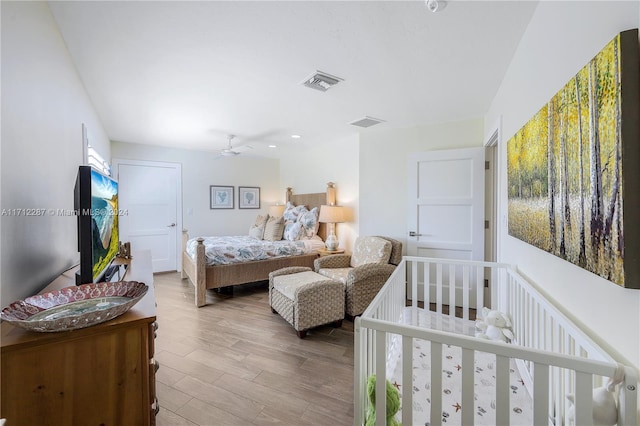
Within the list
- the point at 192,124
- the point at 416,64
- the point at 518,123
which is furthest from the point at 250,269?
the point at 518,123

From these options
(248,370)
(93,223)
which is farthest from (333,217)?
(93,223)

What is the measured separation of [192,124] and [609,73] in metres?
3.67

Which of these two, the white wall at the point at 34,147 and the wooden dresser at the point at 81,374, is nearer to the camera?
the wooden dresser at the point at 81,374

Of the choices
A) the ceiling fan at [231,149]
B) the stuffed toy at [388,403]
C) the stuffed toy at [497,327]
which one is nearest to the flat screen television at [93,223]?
the stuffed toy at [388,403]

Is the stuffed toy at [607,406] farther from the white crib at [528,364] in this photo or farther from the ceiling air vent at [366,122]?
the ceiling air vent at [366,122]

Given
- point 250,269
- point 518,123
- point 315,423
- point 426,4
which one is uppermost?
point 426,4

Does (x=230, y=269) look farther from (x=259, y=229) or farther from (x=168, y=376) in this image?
(x=168, y=376)

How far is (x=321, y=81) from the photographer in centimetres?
224

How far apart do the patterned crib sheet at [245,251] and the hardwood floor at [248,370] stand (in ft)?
2.17

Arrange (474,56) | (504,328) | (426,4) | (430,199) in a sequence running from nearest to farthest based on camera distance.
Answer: (426,4)
(504,328)
(474,56)
(430,199)

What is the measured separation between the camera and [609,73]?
0.78 metres

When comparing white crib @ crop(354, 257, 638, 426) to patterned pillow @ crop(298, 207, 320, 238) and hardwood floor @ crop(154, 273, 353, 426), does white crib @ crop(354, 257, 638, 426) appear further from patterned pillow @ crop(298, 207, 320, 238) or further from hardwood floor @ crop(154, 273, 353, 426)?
patterned pillow @ crop(298, 207, 320, 238)

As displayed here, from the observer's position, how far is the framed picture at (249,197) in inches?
220

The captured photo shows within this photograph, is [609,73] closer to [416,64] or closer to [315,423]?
[416,64]
